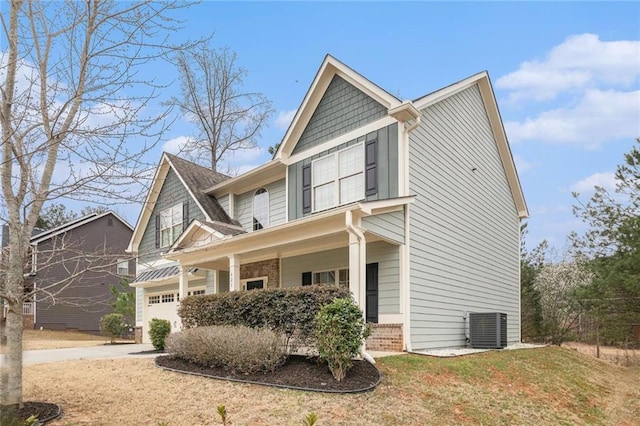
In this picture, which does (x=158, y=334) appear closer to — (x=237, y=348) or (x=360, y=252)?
(x=237, y=348)

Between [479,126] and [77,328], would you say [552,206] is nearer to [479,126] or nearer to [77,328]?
[479,126]

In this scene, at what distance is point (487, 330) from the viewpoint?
536 inches

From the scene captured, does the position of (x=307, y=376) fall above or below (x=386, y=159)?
below

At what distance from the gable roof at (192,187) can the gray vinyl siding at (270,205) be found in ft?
1.79

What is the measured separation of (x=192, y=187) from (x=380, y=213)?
9.77 m

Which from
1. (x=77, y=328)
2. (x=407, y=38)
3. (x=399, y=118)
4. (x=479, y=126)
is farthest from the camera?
(x=77, y=328)

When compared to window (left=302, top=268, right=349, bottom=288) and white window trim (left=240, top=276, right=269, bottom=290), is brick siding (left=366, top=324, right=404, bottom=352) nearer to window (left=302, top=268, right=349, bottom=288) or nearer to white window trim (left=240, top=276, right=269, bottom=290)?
window (left=302, top=268, right=349, bottom=288)

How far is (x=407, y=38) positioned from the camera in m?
13.2

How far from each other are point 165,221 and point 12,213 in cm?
1403

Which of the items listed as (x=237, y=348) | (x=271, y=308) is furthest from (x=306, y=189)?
(x=237, y=348)

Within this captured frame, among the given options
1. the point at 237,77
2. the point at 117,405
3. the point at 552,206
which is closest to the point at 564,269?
the point at 552,206

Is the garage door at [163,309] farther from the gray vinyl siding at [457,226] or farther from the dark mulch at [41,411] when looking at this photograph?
the dark mulch at [41,411]

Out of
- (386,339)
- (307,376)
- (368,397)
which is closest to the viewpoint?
(368,397)

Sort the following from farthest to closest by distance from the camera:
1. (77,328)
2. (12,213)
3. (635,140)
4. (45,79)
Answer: (77,328) → (635,140) → (45,79) → (12,213)
